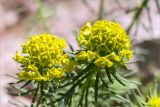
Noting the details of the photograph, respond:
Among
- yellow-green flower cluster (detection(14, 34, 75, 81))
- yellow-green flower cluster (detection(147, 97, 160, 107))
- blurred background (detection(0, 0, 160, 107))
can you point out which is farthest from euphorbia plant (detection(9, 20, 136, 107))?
blurred background (detection(0, 0, 160, 107))

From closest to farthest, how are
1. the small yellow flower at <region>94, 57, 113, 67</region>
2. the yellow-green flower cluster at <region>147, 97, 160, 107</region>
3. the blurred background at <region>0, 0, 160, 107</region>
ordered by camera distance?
the small yellow flower at <region>94, 57, 113, 67</region>
the yellow-green flower cluster at <region>147, 97, 160, 107</region>
the blurred background at <region>0, 0, 160, 107</region>

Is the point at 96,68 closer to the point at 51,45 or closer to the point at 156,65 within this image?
the point at 51,45

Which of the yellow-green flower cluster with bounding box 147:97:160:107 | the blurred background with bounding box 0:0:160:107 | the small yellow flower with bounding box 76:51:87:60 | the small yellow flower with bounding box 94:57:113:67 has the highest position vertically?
the blurred background with bounding box 0:0:160:107

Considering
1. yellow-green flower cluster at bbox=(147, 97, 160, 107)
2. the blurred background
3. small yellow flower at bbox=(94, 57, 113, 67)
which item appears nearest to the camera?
small yellow flower at bbox=(94, 57, 113, 67)

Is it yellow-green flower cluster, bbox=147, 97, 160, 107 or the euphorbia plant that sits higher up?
Answer: the euphorbia plant

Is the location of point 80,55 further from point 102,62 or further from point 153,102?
point 153,102

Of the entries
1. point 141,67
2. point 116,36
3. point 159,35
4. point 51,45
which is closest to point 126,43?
Answer: point 116,36

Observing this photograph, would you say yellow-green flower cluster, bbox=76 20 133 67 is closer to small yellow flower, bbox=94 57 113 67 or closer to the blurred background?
small yellow flower, bbox=94 57 113 67

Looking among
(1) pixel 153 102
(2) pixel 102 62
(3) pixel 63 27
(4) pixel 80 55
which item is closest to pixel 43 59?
(4) pixel 80 55
